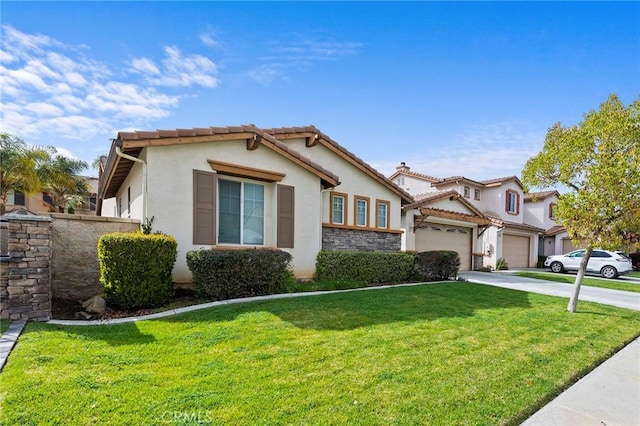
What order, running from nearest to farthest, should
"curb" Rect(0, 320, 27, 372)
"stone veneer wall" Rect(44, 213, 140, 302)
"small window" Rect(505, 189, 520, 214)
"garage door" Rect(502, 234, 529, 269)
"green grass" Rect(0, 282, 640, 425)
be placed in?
1. "green grass" Rect(0, 282, 640, 425)
2. "curb" Rect(0, 320, 27, 372)
3. "stone veneer wall" Rect(44, 213, 140, 302)
4. "garage door" Rect(502, 234, 529, 269)
5. "small window" Rect(505, 189, 520, 214)

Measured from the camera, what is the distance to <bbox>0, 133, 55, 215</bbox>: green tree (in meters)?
18.8

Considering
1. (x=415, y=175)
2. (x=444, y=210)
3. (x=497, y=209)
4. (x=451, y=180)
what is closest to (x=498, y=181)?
(x=497, y=209)

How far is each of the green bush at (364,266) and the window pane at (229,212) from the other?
2962 mm

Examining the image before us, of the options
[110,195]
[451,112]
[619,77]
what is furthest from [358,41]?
[110,195]

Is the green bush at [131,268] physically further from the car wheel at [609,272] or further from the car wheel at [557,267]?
the car wheel at [609,272]

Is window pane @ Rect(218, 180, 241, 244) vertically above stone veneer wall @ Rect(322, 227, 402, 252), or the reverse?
window pane @ Rect(218, 180, 241, 244)

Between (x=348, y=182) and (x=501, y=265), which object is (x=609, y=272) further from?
(x=348, y=182)

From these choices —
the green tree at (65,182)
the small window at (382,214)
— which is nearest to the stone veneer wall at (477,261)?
the small window at (382,214)

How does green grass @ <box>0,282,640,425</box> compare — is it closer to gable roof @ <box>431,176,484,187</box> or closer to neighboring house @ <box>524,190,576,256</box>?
gable roof @ <box>431,176,484,187</box>

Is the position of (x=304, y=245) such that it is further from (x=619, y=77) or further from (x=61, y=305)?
(x=619, y=77)

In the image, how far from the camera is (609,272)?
1959 cm

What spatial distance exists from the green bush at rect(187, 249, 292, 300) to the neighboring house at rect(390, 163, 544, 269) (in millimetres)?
16366

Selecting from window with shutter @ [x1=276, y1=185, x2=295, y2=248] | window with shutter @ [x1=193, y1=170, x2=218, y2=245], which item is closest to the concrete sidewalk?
window with shutter @ [x1=276, y1=185, x2=295, y2=248]

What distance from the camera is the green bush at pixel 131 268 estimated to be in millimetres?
6531
